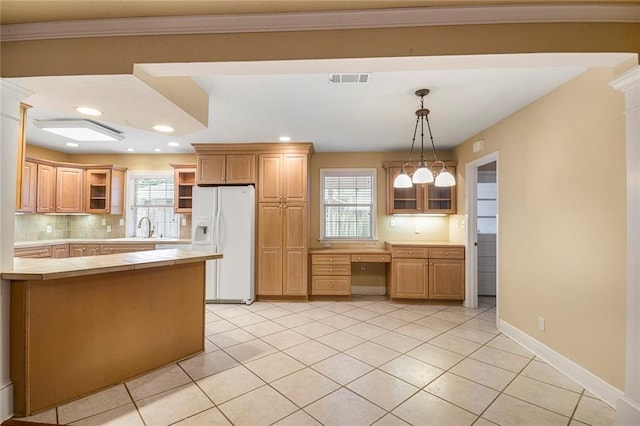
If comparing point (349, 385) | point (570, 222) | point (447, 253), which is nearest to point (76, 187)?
point (349, 385)

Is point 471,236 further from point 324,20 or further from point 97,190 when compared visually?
point 97,190

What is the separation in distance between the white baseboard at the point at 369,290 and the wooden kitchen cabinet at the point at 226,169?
2.59m

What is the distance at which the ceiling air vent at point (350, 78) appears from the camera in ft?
7.60

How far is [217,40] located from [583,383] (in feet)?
12.0

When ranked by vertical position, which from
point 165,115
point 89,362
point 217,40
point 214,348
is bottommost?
point 214,348

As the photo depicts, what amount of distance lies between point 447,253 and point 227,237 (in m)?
3.39

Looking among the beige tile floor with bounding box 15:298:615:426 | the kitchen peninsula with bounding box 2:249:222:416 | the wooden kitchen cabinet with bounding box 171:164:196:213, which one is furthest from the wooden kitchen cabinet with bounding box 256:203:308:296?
the kitchen peninsula with bounding box 2:249:222:416

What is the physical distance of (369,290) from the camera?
16.1 feet

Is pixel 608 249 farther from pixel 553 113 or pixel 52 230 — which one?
pixel 52 230

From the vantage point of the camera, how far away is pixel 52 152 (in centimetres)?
491

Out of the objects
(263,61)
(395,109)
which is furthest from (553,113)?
(263,61)

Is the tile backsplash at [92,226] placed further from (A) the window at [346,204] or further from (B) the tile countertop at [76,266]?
(B) the tile countertop at [76,266]

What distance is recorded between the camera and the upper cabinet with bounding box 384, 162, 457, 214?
4.55 meters

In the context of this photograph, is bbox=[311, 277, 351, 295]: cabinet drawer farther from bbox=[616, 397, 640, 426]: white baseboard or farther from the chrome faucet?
the chrome faucet
